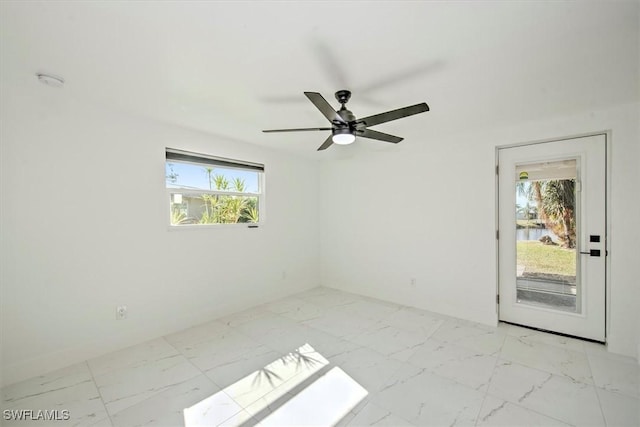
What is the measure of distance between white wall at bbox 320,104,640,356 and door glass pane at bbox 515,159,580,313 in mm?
295

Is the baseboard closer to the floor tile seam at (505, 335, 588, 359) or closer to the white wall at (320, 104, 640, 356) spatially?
the white wall at (320, 104, 640, 356)

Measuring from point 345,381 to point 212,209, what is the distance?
8.37ft

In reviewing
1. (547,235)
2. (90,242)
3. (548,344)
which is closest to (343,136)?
(90,242)

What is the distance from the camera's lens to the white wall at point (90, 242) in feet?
7.22

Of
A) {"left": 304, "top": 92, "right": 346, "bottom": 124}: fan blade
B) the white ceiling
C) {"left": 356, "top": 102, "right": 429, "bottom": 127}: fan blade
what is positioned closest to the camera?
the white ceiling

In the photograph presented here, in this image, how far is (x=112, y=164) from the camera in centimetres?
269

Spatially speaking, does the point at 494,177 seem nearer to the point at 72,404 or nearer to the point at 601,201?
the point at 601,201

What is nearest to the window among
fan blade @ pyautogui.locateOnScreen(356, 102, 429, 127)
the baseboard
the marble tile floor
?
the baseboard

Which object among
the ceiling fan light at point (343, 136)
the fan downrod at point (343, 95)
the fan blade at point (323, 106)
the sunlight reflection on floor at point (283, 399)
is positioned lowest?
the sunlight reflection on floor at point (283, 399)

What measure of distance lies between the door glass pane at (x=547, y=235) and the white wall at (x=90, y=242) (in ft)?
11.7

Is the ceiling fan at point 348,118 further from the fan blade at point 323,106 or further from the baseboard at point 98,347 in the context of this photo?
the baseboard at point 98,347

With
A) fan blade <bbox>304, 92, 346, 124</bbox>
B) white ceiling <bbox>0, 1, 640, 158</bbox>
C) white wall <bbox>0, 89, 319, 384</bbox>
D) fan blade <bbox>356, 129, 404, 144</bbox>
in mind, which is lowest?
white wall <bbox>0, 89, 319, 384</bbox>

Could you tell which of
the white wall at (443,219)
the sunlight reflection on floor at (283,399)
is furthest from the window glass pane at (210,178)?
the sunlight reflection on floor at (283,399)

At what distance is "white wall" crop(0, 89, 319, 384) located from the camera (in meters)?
2.20
